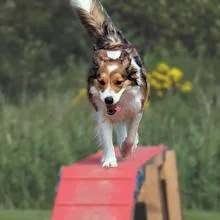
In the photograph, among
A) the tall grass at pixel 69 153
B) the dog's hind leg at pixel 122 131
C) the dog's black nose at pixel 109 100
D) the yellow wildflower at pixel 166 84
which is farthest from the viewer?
the yellow wildflower at pixel 166 84

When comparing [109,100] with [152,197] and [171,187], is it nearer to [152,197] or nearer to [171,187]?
[152,197]

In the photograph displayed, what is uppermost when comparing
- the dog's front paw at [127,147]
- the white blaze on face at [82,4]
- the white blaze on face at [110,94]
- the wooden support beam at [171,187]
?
the white blaze on face at [82,4]

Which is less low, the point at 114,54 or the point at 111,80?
the point at 114,54

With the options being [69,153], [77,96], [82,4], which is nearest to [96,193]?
[82,4]

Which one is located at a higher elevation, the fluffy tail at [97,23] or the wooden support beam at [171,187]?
the fluffy tail at [97,23]

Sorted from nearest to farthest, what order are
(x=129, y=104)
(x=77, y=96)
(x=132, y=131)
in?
(x=129, y=104) → (x=132, y=131) → (x=77, y=96)

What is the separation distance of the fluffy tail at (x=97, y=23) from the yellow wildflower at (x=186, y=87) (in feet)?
29.9

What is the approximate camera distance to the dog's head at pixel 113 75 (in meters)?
4.16

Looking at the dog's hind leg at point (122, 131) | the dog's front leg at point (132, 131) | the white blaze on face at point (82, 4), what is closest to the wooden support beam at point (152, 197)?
the dog's hind leg at point (122, 131)

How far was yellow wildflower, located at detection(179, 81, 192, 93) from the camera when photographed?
14.0 m

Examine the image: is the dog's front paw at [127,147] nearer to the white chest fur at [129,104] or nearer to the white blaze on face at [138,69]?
the white chest fur at [129,104]

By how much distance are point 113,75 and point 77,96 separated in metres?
8.64

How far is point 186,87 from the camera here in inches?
548

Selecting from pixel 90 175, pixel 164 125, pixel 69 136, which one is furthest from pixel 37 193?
pixel 90 175
